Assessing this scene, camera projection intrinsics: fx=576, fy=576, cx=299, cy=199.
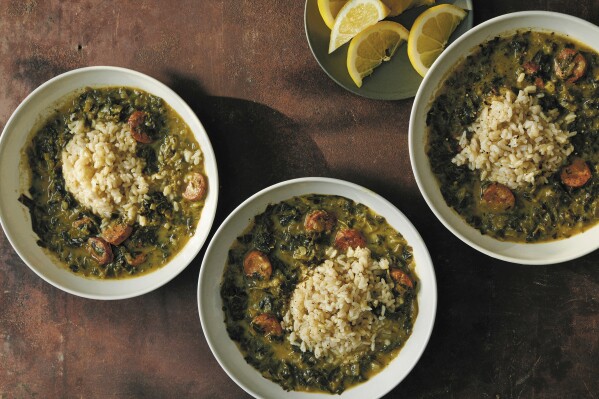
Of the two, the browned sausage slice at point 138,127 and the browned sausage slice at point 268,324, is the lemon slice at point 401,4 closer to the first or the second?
the browned sausage slice at point 138,127

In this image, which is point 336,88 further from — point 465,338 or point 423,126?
point 465,338

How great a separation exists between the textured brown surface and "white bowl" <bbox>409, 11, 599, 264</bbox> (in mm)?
290

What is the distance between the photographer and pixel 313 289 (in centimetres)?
354

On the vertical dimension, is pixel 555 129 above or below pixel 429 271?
above

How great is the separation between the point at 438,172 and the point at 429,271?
2.01 ft

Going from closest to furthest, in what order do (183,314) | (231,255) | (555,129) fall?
(555,129) → (231,255) → (183,314)

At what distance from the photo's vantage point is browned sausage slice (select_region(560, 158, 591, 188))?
3.51 m

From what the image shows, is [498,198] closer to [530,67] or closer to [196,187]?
[530,67]

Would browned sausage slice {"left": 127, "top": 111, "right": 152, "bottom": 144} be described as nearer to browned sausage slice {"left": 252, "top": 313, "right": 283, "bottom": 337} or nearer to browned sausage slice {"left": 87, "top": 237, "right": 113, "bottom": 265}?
browned sausage slice {"left": 87, "top": 237, "right": 113, "bottom": 265}

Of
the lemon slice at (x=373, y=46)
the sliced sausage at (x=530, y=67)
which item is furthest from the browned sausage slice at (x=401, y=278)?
the sliced sausage at (x=530, y=67)

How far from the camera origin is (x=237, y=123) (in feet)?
12.8

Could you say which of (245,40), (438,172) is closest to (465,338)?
(438,172)

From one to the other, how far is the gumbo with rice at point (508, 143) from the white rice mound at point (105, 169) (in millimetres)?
1891

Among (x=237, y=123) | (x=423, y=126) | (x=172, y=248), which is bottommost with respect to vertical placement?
(x=172, y=248)
